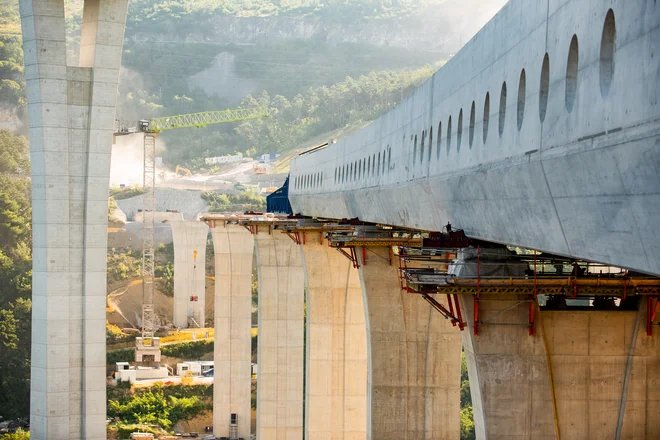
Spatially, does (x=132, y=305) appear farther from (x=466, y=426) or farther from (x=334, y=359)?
(x=334, y=359)

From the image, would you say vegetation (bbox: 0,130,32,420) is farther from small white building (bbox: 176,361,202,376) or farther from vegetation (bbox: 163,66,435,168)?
vegetation (bbox: 163,66,435,168)

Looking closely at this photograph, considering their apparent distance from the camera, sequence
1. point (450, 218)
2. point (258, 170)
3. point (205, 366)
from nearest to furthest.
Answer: point (450, 218) < point (205, 366) < point (258, 170)

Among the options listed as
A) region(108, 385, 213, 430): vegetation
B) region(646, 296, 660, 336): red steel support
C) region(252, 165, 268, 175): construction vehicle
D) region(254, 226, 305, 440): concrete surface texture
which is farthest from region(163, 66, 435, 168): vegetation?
region(646, 296, 660, 336): red steel support

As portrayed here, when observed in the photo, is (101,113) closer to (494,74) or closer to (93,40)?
(93,40)

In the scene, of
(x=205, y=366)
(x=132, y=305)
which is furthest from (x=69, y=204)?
(x=132, y=305)

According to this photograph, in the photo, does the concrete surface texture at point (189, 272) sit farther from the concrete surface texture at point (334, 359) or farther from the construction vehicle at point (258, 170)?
the construction vehicle at point (258, 170)

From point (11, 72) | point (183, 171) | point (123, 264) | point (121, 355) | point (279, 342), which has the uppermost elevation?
point (11, 72)
